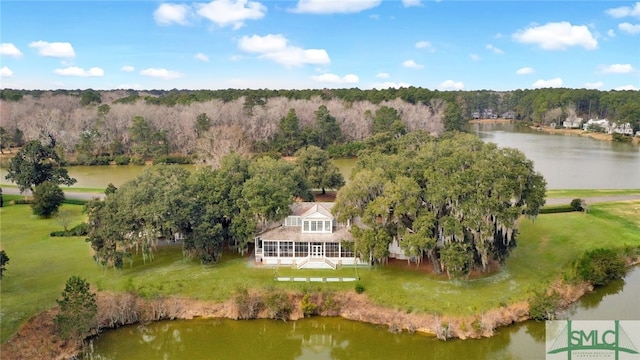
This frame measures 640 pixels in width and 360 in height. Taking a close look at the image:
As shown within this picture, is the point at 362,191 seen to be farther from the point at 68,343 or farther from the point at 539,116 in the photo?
the point at 539,116

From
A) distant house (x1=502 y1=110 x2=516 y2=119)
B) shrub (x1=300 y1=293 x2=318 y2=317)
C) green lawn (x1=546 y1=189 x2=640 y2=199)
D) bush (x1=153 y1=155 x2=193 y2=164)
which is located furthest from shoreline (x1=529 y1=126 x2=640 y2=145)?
shrub (x1=300 y1=293 x2=318 y2=317)

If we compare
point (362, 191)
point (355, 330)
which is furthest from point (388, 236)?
point (355, 330)

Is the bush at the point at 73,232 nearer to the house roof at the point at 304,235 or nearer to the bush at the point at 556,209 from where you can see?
the house roof at the point at 304,235

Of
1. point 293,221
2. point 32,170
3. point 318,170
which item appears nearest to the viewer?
point 293,221

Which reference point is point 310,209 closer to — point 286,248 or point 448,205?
point 286,248

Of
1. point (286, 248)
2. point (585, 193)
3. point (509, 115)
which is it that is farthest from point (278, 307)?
point (509, 115)

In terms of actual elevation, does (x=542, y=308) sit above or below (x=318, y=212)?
below

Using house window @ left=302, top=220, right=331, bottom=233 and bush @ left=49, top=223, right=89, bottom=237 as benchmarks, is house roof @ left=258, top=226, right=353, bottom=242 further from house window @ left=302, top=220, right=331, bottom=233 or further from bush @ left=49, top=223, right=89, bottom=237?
bush @ left=49, top=223, right=89, bottom=237

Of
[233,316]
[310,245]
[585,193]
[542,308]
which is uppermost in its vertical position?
[585,193]

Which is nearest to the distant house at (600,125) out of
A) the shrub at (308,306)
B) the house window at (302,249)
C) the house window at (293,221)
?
the house window at (293,221)
